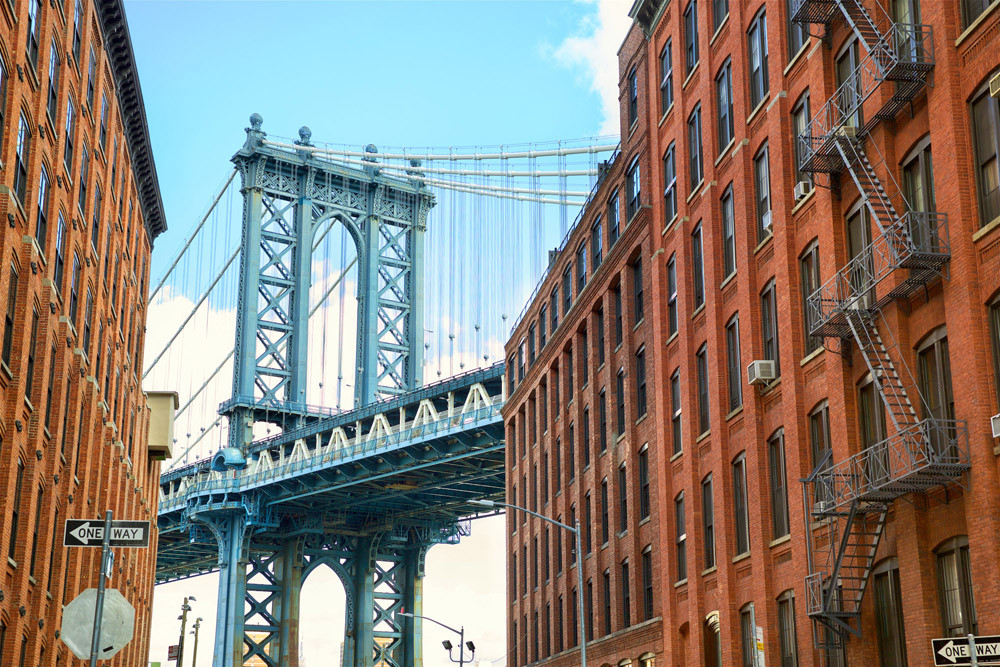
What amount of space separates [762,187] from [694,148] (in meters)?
6.06

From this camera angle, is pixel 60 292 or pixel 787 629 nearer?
pixel 787 629

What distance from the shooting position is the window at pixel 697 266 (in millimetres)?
38031

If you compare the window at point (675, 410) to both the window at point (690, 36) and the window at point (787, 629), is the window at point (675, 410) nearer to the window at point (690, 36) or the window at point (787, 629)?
the window at point (787, 629)

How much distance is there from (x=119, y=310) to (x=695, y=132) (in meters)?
26.3

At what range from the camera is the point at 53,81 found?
37.2 m

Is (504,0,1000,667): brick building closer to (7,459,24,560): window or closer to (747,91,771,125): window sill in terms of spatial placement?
(747,91,771,125): window sill

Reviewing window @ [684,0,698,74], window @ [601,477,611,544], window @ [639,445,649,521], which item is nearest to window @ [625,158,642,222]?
window @ [684,0,698,74]

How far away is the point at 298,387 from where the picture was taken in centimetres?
9975

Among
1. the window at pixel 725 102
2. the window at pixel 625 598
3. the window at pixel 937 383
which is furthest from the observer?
the window at pixel 625 598

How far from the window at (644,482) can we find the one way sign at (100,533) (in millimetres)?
25688

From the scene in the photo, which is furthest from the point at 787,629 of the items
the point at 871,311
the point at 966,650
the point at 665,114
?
the point at 665,114

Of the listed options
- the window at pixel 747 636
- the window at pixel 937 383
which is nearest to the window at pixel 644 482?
the window at pixel 747 636

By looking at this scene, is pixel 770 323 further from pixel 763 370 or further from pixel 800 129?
pixel 800 129

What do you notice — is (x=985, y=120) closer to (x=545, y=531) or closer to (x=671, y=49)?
(x=671, y=49)
